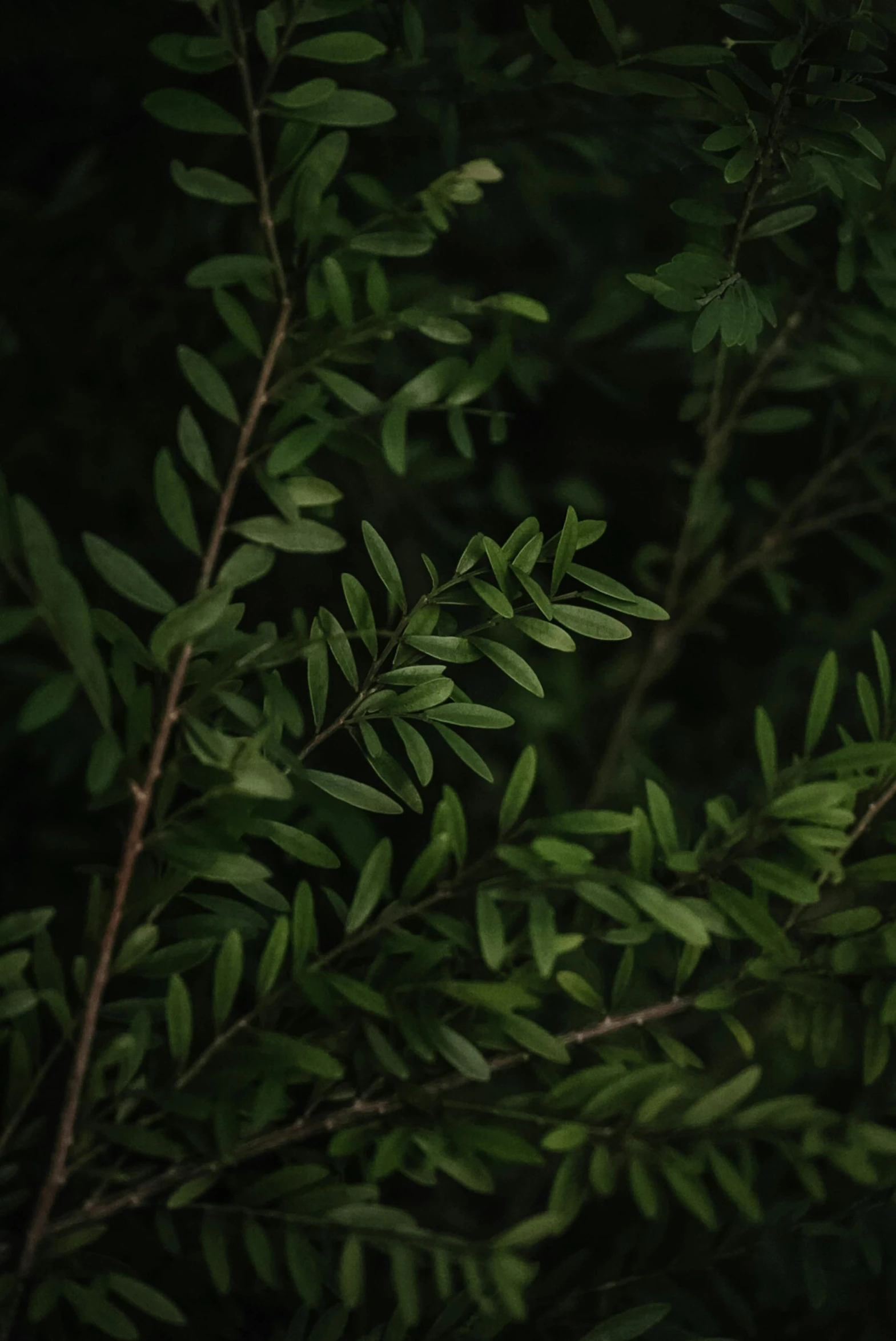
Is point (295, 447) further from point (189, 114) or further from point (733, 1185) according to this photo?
point (733, 1185)

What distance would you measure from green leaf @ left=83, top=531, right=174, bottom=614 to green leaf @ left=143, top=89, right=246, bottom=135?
0.49 feet

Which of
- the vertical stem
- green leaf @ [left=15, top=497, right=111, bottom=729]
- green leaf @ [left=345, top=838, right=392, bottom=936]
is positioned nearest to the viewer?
green leaf @ [left=15, top=497, right=111, bottom=729]

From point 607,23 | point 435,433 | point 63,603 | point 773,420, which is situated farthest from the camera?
point 435,433

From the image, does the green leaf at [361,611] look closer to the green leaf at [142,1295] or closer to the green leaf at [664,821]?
the green leaf at [664,821]

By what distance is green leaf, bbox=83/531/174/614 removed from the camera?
33 cm

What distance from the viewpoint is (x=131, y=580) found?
0.34 m

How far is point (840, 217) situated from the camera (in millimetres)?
510

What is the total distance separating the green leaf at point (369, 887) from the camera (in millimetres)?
392

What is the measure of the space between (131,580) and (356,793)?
0.10 m

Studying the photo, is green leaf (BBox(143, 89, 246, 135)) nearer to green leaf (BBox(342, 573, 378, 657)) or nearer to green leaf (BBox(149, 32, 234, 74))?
green leaf (BBox(149, 32, 234, 74))

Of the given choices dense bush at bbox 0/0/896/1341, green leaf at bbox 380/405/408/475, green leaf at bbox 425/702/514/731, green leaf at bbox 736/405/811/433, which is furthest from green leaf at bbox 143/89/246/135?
green leaf at bbox 736/405/811/433

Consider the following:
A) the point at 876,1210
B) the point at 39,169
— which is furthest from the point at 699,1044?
the point at 39,169

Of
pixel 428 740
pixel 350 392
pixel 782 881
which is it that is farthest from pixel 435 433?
pixel 782 881

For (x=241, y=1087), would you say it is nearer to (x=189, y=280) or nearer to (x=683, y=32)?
(x=189, y=280)
